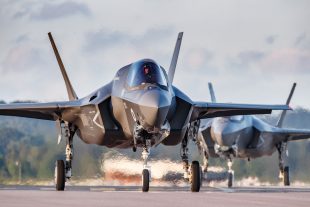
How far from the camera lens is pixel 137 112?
18.6 meters

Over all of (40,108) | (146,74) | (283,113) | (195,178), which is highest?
(283,113)

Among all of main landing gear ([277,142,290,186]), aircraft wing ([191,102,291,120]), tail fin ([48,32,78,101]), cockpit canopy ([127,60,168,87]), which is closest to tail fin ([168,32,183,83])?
aircraft wing ([191,102,291,120])

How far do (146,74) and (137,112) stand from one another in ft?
2.90

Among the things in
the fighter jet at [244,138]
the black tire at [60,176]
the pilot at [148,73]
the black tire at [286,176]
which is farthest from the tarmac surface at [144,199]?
the black tire at [286,176]

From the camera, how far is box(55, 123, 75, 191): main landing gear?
→ 20547 millimetres

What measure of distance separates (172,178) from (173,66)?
8614mm

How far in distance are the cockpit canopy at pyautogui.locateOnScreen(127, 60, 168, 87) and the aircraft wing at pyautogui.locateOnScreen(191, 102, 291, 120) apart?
222cm

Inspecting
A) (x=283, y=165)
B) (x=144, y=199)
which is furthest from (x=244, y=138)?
(x=144, y=199)

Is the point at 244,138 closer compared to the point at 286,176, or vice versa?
the point at 244,138

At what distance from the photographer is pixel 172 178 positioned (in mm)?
30141

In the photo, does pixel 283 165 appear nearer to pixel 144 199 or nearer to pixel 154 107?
pixel 154 107

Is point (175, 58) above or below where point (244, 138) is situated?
above

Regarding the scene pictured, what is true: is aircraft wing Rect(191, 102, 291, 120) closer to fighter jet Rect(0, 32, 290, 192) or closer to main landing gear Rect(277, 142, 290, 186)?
fighter jet Rect(0, 32, 290, 192)

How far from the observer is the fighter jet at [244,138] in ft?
111
